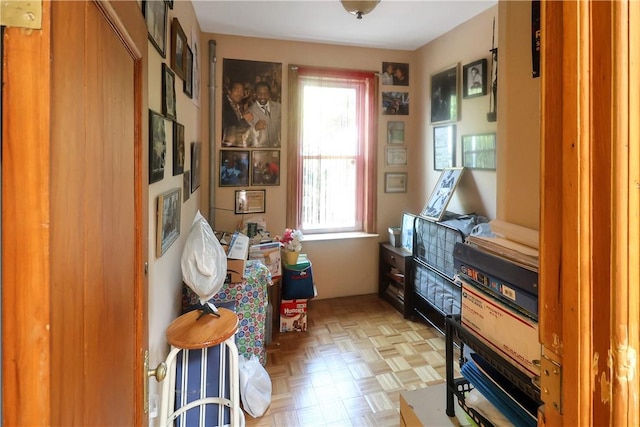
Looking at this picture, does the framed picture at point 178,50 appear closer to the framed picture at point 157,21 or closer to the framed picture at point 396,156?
the framed picture at point 157,21

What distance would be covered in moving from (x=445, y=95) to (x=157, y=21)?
2.67 m

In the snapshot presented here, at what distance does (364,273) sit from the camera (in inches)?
161

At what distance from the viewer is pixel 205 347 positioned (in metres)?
1.66

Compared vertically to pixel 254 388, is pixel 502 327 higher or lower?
higher

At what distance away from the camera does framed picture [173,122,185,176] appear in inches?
83.0

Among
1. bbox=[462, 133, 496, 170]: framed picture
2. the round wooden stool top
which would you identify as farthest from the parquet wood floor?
bbox=[462, 133, 496, 170]: framed picture

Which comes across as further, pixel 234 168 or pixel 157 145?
pixel 234 168

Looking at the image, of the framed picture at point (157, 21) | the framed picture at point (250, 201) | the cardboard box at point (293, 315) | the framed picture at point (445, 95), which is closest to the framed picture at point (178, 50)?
the framed picture at point (157, 21)

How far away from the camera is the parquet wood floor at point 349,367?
2158 mm

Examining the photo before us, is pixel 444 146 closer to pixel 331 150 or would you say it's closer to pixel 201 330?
pixel 331 150

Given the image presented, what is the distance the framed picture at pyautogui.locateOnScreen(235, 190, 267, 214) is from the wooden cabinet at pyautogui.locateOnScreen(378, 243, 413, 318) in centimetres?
136

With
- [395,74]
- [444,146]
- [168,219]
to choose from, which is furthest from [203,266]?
[395,74]

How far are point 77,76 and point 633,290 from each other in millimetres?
773

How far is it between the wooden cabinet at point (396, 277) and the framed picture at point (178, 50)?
2.41 metres
